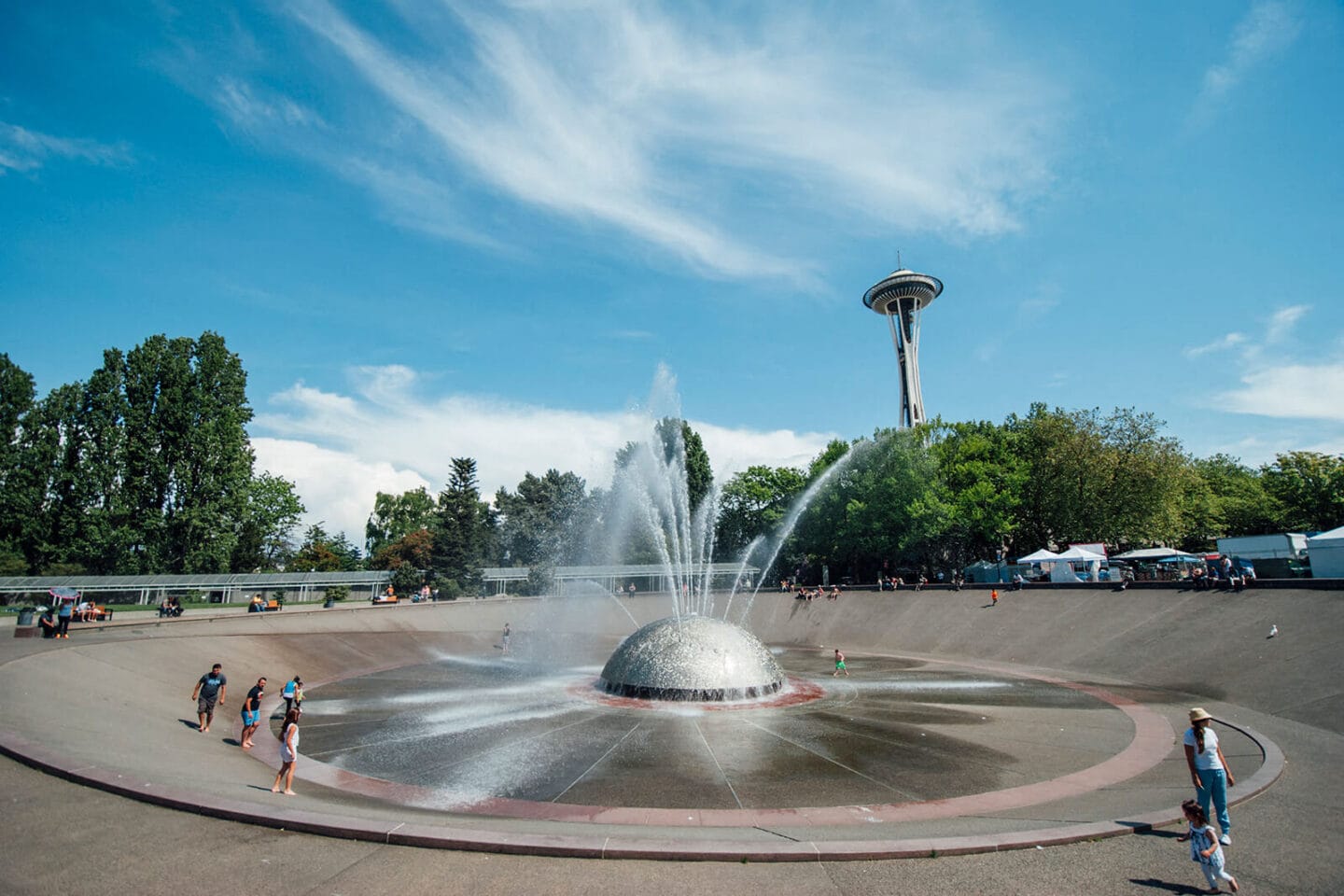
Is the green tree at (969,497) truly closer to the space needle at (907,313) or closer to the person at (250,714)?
the space needle at (907,313)

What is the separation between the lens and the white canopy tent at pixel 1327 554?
2564cm

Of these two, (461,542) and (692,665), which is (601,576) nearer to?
(461,542)

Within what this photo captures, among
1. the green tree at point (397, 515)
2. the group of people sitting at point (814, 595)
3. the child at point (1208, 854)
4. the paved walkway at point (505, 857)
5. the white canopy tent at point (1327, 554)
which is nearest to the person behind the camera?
the child at point (1208, 854)

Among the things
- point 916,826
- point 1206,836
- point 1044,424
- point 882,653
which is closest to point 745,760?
point 916,826

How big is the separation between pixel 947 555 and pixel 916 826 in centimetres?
5337

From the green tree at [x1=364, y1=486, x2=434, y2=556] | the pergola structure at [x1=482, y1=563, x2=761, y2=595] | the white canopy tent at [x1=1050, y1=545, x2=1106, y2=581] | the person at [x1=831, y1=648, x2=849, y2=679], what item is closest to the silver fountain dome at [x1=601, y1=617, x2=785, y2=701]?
the person at [x1=831, y1=648, x2=849, y2=679]

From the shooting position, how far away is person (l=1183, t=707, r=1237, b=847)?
766cm

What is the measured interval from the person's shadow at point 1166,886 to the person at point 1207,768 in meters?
0.97

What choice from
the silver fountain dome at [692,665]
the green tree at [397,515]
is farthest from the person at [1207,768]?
the green tree at [397,515]

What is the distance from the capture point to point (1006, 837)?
323 inches

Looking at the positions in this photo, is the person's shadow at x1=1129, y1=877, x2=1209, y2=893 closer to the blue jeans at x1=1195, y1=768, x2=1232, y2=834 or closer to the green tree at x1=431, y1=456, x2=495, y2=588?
the blue jeans at x1=1195, y1=768, x2=1232, y2=834

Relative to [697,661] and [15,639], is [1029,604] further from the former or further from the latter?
[15,639]

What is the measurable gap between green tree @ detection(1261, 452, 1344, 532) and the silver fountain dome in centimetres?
6235

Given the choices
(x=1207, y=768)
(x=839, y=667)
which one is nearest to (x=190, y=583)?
(x=839, y=667)
